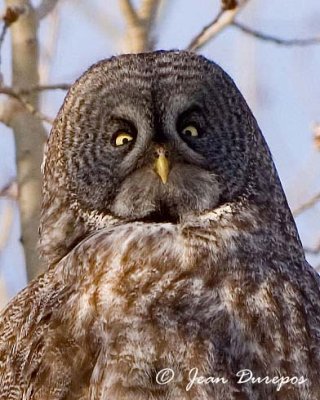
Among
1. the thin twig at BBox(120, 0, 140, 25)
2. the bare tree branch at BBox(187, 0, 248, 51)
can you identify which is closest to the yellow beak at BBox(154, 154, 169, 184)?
the bare tree branch at BBox(187, 0, 248, 51)

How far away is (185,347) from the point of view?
4512 mm

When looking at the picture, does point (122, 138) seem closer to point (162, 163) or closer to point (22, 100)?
point (162, 163)

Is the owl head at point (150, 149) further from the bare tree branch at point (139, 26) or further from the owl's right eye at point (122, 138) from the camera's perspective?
the bare tree branch at point (139, 26)

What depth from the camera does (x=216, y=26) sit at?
6309 millimetres

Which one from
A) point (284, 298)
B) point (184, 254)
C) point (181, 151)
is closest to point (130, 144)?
point (181, 151)

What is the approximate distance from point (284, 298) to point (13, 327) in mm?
916

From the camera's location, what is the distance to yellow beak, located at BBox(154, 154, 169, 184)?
5008 millimetres

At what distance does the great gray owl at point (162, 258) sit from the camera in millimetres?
4516

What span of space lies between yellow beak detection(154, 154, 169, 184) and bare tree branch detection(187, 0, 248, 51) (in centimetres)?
91

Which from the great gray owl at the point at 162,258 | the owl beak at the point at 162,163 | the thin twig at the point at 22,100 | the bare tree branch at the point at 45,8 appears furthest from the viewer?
the bare tree branch at the point at 45,8

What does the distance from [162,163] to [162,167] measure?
0.01 meters

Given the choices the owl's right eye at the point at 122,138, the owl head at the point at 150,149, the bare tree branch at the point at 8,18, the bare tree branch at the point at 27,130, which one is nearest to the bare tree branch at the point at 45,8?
the bare tree branch at the point at 27,130

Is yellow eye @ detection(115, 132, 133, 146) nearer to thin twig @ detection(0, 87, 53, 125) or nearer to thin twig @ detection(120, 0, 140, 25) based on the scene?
thin twig @ detection(0, 87, 53, 125)

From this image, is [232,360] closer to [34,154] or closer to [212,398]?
[212,398]
